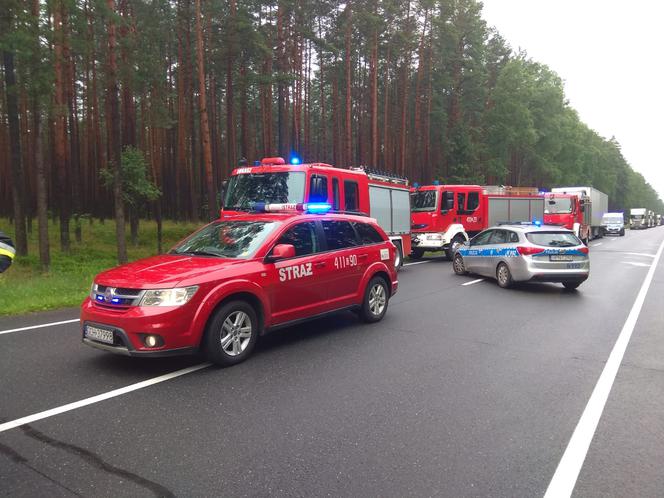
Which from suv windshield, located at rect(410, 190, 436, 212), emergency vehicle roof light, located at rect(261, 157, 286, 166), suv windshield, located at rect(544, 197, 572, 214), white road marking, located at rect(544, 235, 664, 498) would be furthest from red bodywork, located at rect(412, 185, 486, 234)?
white road marking, located at rect(544, 235, 664, 498)

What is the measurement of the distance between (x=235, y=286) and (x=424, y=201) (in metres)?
14.6

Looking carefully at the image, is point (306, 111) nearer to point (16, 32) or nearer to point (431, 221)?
point (431, 221)

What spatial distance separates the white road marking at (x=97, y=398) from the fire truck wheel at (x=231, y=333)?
0.96 feet

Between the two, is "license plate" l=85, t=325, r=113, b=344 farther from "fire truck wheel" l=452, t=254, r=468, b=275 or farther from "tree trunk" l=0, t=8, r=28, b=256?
"fire truck wheel" l=452, t=254, r=468, b=275

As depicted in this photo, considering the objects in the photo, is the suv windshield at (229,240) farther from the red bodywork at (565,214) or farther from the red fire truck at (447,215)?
the red bodywork at (565,214)

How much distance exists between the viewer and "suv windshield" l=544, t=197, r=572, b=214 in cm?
2640

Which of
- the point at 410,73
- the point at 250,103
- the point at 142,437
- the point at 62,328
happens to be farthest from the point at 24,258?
the point at 410,73

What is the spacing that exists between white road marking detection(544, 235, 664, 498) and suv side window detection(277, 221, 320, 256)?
3.66 metres

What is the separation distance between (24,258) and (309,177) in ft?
39.8

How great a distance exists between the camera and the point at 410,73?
121 ft

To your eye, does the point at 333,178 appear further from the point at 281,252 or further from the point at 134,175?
the point at 134,175

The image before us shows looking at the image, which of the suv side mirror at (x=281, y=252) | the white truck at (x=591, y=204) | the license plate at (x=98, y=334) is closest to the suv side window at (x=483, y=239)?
the suv side mirror at (x=281, y=252)

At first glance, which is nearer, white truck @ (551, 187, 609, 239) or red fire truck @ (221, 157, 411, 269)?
red fire truck @ (221, 157, 411, 269)

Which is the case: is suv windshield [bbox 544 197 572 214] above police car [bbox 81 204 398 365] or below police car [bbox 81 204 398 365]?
above
